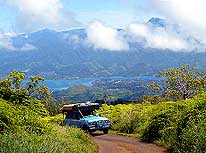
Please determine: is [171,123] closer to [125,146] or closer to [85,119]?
[125,146]

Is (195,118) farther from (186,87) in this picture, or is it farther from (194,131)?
(186,87)

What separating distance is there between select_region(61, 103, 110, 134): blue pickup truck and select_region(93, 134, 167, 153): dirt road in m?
2.74

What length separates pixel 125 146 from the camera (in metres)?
20.3

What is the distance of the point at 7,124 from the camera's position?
43.8 feet

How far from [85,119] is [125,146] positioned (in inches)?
266

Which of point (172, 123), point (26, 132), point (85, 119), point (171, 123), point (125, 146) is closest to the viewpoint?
point (26, 132)

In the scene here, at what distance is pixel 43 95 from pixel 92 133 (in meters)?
13.0

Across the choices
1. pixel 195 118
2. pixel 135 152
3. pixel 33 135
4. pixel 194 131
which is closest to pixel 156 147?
pixel 135 152

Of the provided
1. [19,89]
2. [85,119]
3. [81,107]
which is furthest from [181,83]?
[19,89]

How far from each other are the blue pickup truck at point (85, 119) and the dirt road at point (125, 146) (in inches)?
108

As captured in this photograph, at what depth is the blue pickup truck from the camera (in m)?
26.4

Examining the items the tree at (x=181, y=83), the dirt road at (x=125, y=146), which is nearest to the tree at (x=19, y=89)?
the dirt road at (x=125, y=146)

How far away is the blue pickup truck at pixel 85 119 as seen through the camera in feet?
86.7

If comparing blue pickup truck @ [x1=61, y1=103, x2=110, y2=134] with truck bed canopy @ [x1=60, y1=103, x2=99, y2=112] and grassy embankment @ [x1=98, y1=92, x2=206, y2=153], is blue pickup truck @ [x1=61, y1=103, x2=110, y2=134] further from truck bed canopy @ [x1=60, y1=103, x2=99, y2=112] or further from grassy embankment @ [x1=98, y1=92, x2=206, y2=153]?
grassy embankment @ [x1=98, y1=92, x2=206, y2=153]
